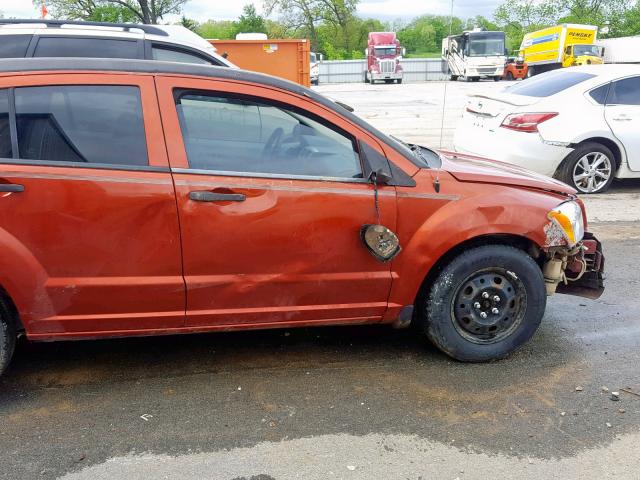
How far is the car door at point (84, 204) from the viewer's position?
2832 millimetres

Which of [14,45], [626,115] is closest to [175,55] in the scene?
[14,45]

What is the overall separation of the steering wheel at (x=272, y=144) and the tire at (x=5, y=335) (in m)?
1.56

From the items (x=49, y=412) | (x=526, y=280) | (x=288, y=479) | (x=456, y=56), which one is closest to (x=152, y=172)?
(x=49, y=412)

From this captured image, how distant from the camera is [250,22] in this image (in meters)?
62.1

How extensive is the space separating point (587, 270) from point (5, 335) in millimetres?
3484

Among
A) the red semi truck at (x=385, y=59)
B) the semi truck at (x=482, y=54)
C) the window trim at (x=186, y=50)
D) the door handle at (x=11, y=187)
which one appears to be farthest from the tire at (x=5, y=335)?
the red semi truck at (x=385, y=59)

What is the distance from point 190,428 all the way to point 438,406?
131cm

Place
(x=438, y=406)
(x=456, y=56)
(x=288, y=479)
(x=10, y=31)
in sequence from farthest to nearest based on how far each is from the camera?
1. (x=456, y=56)
2. (x=10, y=31)
3. (x=438, y=406)
4. (x=288, y=479)

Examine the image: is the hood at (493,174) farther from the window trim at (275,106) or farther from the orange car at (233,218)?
the window trim at (275,106)

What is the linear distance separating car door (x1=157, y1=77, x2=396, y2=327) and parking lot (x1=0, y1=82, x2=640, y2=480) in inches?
17.4

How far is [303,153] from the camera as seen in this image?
10.6 ft

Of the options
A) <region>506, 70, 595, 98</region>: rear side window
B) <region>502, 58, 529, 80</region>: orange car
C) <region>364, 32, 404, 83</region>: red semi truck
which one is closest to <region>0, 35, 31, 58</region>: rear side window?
<region>506, 70, 595, 98</region>: rear side window

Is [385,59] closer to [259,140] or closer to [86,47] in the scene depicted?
[86,47]

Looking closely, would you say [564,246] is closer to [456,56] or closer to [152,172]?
[152,172]
